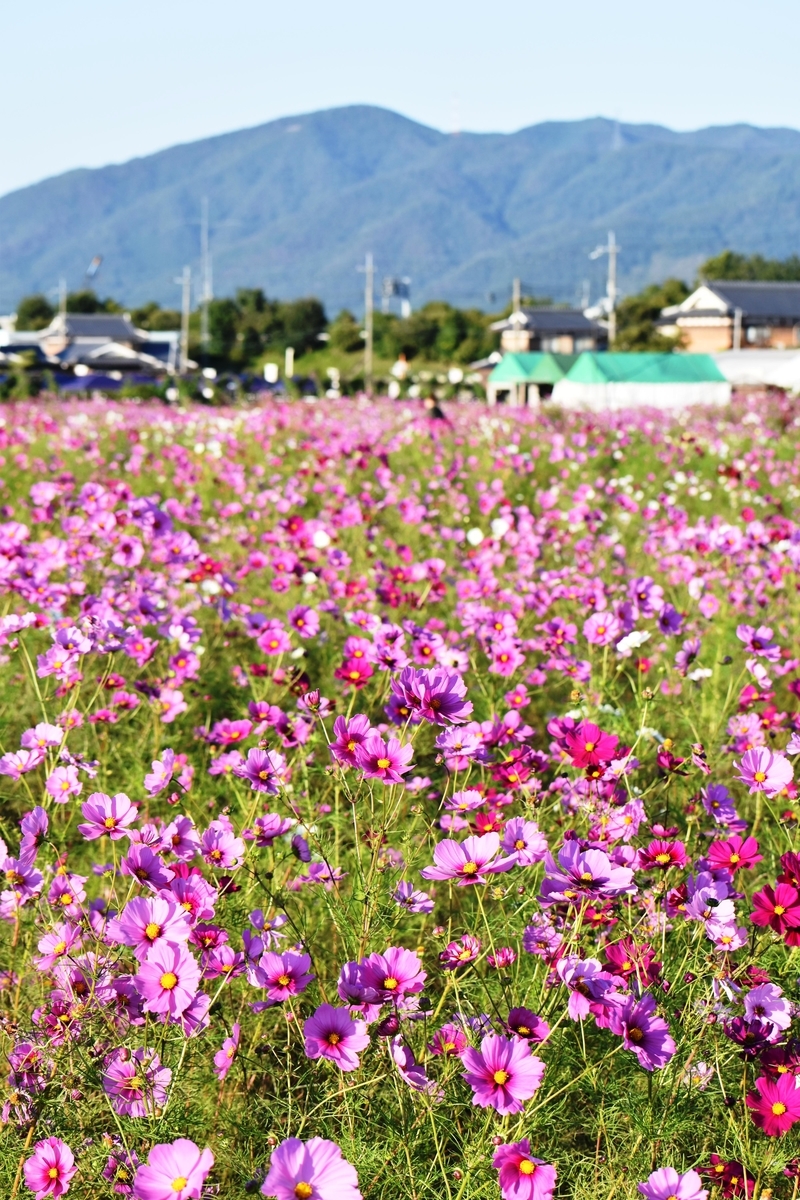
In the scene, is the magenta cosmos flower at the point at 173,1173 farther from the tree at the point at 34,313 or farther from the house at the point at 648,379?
the tree at the point at 34,313

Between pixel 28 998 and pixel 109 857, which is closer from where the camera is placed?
pixel 28 998

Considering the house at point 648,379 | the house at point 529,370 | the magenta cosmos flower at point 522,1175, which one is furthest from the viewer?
the house at point 529,370

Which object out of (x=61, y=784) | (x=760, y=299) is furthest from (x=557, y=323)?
(x=61, y=784)

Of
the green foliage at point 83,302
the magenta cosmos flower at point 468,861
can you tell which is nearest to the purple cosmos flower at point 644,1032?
the magenta cosmos flower at point 468,861

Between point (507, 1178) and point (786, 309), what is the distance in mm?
74590

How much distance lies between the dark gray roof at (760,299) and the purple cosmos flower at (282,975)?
235 ft

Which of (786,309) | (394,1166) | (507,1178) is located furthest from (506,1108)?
(786,309)

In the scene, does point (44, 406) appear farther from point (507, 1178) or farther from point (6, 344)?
point (6, 344)

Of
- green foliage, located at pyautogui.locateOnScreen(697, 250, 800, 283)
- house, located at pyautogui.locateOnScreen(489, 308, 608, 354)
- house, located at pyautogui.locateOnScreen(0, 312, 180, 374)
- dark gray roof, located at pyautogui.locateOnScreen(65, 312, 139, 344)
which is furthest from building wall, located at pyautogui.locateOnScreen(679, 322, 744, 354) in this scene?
dark gray roof, located at pyautogui.locateOnScreen(65, 312, 139, 344)

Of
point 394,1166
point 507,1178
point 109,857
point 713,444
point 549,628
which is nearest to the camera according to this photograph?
point 507,1178

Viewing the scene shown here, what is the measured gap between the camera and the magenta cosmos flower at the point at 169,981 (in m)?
1.40

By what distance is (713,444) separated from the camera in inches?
419

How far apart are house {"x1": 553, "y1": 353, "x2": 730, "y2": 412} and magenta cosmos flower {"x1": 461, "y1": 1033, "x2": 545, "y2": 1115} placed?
27.5 meters

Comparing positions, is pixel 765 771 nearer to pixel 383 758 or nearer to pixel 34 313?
pixel 383 758
